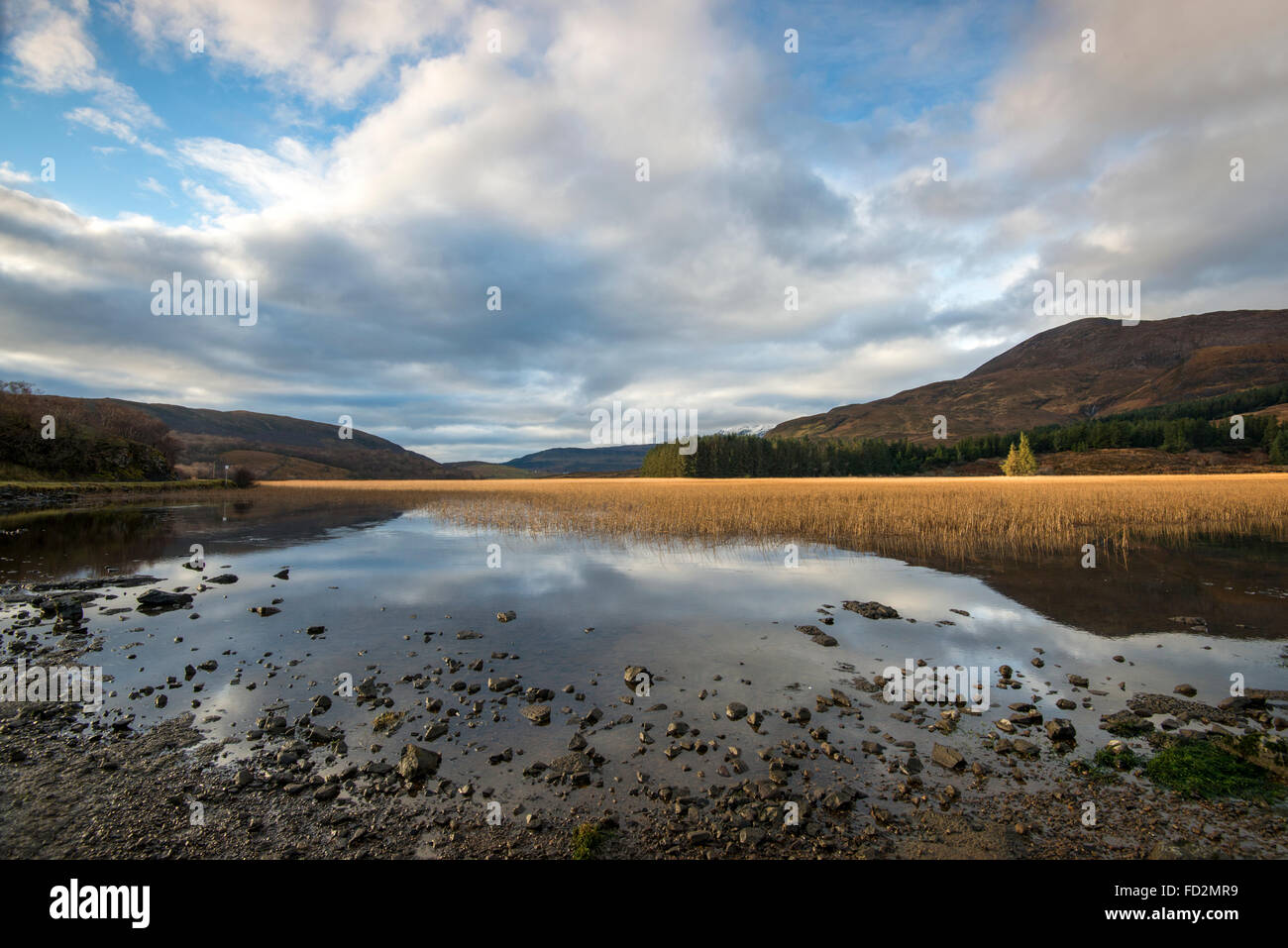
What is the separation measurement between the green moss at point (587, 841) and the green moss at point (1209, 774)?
5643 mm

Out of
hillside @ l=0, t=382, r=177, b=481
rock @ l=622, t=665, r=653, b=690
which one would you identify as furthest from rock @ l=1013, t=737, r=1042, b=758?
hillside @ l=0, t=382, r=177, b=481

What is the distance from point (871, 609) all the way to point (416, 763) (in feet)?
32.7

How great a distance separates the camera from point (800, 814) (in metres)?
4.60

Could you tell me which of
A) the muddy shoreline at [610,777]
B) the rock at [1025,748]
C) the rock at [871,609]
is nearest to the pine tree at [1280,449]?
the rock at [871,609]

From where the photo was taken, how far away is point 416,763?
17.4ft

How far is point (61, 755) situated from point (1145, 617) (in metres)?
18.4

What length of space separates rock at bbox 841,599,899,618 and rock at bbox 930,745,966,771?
5.94m

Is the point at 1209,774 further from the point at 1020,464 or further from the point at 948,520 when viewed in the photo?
the point at 1020,464
